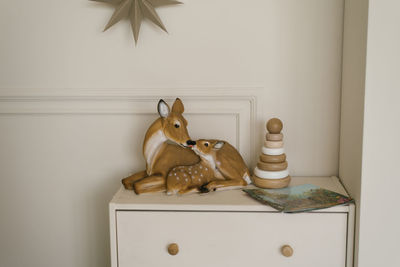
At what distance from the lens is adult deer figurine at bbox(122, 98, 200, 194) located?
1.39m

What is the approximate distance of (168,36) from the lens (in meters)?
1.54

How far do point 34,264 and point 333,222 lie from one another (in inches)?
51.8

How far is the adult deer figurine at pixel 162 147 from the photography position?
1.39 metres

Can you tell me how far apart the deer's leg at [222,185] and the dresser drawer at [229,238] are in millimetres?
123

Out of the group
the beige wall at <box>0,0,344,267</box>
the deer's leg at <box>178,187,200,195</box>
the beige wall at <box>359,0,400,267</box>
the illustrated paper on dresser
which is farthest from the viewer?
the beige wall at <box>0,0,344,267</box>

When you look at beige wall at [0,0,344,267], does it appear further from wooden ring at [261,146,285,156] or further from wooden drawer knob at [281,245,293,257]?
wooden drawer knob at [281,245,293,257]

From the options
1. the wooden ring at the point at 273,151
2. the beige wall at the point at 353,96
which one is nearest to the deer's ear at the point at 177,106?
the wooden ring at the point at 273,151

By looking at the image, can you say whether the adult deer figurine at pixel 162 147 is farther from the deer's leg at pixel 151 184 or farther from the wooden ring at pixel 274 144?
the wooden ring at pixel 274 144

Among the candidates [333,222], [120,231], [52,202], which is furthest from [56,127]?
[333,222]

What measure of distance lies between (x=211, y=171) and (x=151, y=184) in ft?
0.73

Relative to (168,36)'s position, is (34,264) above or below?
below

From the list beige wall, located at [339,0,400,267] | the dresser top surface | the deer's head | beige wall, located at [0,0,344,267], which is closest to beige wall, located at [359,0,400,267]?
beige wall, located at [339,0,400,267]

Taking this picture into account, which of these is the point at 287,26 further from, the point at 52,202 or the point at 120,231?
the point at 52,202

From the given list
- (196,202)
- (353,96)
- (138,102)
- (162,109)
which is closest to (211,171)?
(196,202)
